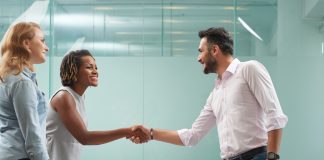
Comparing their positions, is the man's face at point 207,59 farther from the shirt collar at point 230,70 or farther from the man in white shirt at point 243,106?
the shirt collar at point 230,70

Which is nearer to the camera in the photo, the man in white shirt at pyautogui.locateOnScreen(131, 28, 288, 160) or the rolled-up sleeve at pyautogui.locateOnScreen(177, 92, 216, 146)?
the man in white shirt at pyautogui.locateOnScreen(131, 28, 288, 160)

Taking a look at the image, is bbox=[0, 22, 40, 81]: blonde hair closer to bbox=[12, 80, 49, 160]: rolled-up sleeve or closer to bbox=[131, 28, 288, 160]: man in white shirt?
bbox=[12, 80, 49, 160]: rolled-up sleeve

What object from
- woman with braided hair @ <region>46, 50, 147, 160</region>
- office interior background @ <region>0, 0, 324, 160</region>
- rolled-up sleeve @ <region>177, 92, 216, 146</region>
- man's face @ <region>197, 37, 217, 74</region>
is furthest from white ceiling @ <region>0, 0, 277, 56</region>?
woman with braided hair @ <region>46, 50, 147, 160</region>

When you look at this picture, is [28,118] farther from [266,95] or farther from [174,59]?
[174,59]

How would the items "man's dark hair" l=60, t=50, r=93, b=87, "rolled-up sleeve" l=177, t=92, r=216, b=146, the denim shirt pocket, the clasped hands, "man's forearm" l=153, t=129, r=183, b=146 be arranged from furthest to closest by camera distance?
the clasped hands, "man's forearm" l=153, t=129, r=183, b=146, "rolled-up sleeve" l=177, t=92, r=216, b=146, "man's dark hair" l=60, t=50, r=93, b=87, the denim shirt pocket

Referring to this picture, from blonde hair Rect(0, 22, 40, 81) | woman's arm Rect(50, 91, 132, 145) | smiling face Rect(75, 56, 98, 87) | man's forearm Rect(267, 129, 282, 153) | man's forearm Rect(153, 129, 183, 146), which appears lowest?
man's forearm Rect(153, 129, 183, 146)

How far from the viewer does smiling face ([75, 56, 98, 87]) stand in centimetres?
284

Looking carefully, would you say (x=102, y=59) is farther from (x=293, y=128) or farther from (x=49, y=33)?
(x=293, y=128)

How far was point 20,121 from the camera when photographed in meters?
2.28

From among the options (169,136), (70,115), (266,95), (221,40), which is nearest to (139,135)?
(169,136)

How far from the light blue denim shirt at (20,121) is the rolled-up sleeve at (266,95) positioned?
39.8 inches

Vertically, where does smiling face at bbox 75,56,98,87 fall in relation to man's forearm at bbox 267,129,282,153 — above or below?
above

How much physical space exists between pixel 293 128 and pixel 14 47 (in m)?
3.20

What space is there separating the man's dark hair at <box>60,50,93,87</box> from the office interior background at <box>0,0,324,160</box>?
223 cm
